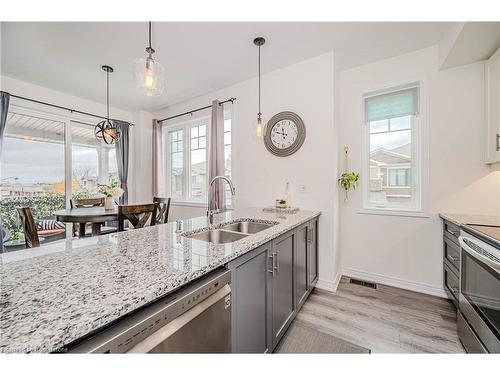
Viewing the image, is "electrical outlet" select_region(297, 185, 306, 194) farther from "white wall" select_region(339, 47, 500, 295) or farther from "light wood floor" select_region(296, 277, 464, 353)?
"light wood floor" select_region(296, 277, 464, 353)

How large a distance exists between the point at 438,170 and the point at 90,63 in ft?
14.4

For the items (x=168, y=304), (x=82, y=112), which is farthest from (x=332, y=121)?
(x=82, y=112)

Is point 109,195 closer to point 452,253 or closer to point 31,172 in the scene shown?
point 31,172

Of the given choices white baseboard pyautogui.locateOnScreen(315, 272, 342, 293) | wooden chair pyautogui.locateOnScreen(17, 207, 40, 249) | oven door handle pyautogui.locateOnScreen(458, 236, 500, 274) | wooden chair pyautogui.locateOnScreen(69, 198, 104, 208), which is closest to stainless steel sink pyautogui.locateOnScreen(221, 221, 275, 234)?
white baseboard pyautogui.locateOnScreen(315, 272, 342, 293)

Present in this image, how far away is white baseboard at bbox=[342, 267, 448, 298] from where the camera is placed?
2.31m

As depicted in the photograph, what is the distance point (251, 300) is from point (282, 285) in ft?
1.45

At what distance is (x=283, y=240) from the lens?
160 cm

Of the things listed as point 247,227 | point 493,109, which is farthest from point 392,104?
point 247,227

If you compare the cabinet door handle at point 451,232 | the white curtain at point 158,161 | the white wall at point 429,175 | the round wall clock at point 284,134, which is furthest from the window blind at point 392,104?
the white curtain at point 158,161

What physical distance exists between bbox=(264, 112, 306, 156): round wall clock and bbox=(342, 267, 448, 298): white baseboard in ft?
5.81

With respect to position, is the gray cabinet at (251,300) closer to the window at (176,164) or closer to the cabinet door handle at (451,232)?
the cabinet door handle at (451,232)

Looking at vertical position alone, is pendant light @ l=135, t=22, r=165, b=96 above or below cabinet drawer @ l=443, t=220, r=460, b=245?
above

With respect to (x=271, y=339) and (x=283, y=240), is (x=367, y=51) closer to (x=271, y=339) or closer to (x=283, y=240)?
(x=283, y=240)

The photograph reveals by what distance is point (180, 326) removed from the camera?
2.49 ft
